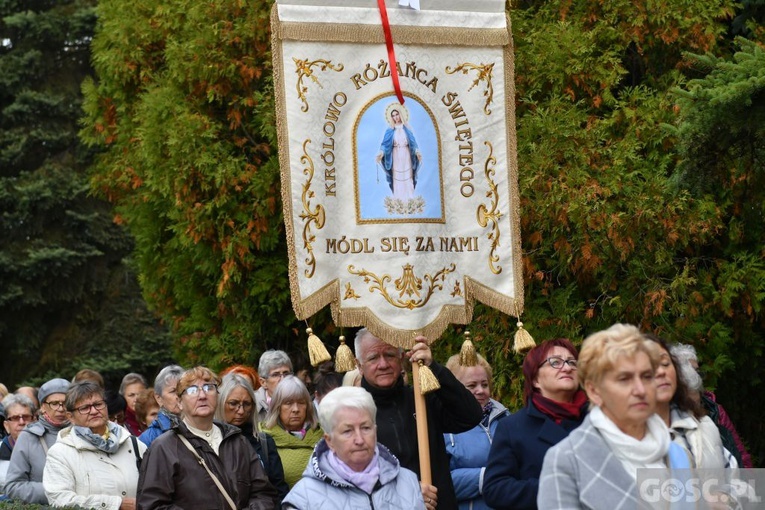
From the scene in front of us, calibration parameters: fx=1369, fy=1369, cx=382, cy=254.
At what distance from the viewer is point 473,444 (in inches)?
320

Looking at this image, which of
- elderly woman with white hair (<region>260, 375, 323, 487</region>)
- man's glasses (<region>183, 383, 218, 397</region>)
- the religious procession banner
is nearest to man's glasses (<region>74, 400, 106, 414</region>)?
elderly woman with white hair (<region>260, 375, 323, 487</region>)

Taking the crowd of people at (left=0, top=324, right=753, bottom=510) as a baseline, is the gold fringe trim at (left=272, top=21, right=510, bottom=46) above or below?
above

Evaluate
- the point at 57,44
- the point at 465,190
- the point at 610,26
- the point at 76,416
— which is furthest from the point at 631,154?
the point at 57,44

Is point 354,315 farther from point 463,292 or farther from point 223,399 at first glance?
point 223,399

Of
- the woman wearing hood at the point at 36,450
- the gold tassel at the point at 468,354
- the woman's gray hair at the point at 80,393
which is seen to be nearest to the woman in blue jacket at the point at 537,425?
the gold tassel at the point at 468,354

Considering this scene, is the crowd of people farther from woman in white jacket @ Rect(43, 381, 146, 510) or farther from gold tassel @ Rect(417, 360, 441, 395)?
gold tassel @ Rect(417, 360, 441, 395)

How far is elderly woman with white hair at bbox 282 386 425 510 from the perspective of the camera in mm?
6176

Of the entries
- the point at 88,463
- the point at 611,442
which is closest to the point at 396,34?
the point at 88,463

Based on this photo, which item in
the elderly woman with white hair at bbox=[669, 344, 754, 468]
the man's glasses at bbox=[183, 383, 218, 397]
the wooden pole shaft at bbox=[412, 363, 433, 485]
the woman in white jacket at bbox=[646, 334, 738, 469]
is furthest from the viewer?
the man's glasses at bbox=[183, 383, 218, 397]

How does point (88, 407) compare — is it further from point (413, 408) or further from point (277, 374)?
point (413, 408)

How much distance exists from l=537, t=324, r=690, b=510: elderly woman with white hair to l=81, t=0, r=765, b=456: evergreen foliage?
10.6 ft

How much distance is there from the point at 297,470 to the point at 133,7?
8970 mm

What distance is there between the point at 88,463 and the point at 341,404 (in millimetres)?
3019

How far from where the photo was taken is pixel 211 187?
14.4 m
